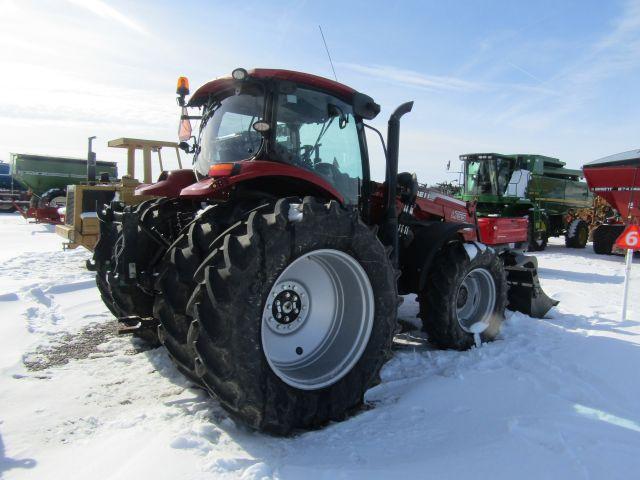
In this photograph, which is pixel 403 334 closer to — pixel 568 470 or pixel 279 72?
pixel 568 470

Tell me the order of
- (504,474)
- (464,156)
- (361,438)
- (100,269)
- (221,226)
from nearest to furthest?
(504,474) < (361,438) < (221,226) < (100,269) < (464,156)

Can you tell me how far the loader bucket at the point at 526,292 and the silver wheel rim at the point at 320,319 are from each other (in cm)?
296

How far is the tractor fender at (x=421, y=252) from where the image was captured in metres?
4.22

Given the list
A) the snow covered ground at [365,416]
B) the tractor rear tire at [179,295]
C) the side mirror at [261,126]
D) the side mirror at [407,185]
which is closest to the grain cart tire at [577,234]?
the snow covered ground at [365,416]

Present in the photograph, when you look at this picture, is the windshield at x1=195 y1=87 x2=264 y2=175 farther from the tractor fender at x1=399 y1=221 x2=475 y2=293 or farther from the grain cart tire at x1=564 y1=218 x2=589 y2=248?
the grain cart tire at x1=564 y1=218 x2=589 y2=248

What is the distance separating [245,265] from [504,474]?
1.65 meters

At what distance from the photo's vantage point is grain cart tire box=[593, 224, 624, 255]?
13.0 m

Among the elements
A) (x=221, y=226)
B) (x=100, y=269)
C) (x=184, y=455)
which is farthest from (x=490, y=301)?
(x=100, y=269)

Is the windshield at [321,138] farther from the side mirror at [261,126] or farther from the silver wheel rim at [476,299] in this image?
the silver wheel rim at [476,299]

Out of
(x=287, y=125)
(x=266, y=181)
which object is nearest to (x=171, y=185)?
(x=266, y=181)

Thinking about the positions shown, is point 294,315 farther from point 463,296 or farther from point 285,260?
point 463,296

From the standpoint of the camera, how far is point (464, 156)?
14.8 meters

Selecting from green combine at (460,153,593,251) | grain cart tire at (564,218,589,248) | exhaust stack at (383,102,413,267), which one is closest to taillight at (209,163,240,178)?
exhaust stack at (383,102,413,267)

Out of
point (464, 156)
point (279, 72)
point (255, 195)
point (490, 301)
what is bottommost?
point (490, 301)
